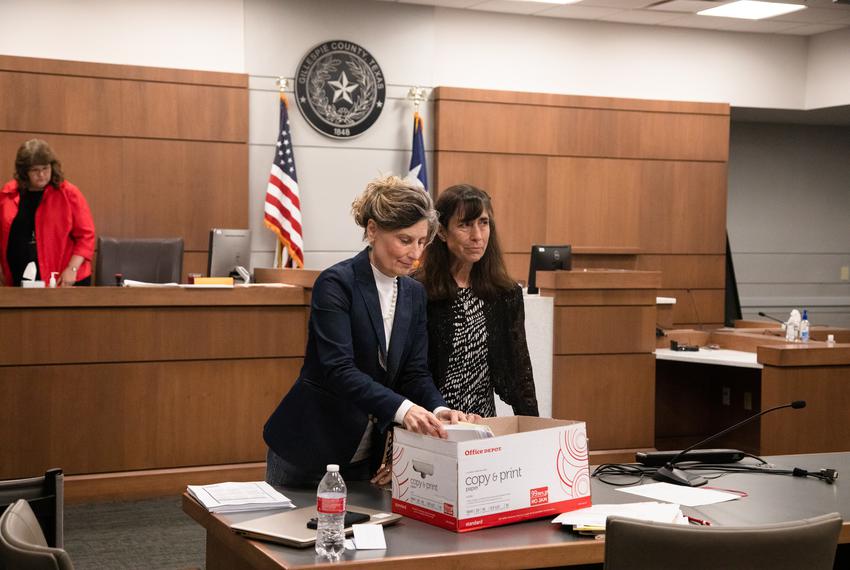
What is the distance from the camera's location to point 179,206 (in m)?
7.84

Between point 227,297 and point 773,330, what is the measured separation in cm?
409

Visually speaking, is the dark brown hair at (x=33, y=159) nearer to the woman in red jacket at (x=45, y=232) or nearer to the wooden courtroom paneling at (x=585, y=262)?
the woman in red jacket at (x=45, y=232)

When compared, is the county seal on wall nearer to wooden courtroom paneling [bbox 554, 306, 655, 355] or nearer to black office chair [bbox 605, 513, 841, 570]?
wooden courtroom paneling [bbox 554, 306, 655, 355]

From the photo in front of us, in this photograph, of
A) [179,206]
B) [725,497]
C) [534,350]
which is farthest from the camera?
[179,206]

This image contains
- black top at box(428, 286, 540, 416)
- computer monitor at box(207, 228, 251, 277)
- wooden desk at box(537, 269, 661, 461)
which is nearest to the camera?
black top at box(428, 286, 540, 416)

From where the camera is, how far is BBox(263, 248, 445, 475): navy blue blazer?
8.32 feet

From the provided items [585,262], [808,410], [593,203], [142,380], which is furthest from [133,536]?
[593,203]

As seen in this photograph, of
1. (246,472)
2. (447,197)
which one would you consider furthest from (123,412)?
(447,197)

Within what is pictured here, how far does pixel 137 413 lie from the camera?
5391mm

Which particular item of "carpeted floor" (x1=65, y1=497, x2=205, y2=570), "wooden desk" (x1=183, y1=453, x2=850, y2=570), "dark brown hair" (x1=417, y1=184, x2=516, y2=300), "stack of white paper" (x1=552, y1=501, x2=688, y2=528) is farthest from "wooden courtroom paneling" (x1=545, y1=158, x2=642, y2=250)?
"stack of white paper" (x1=552, y1=501, x2=688, y2=528)

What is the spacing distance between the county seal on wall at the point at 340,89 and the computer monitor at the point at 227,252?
6.03 ft

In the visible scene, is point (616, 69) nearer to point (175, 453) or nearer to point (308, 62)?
point (308, 62)

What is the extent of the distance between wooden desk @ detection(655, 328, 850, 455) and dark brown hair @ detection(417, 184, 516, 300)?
3180 millimetres

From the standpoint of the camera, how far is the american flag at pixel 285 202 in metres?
7.91
